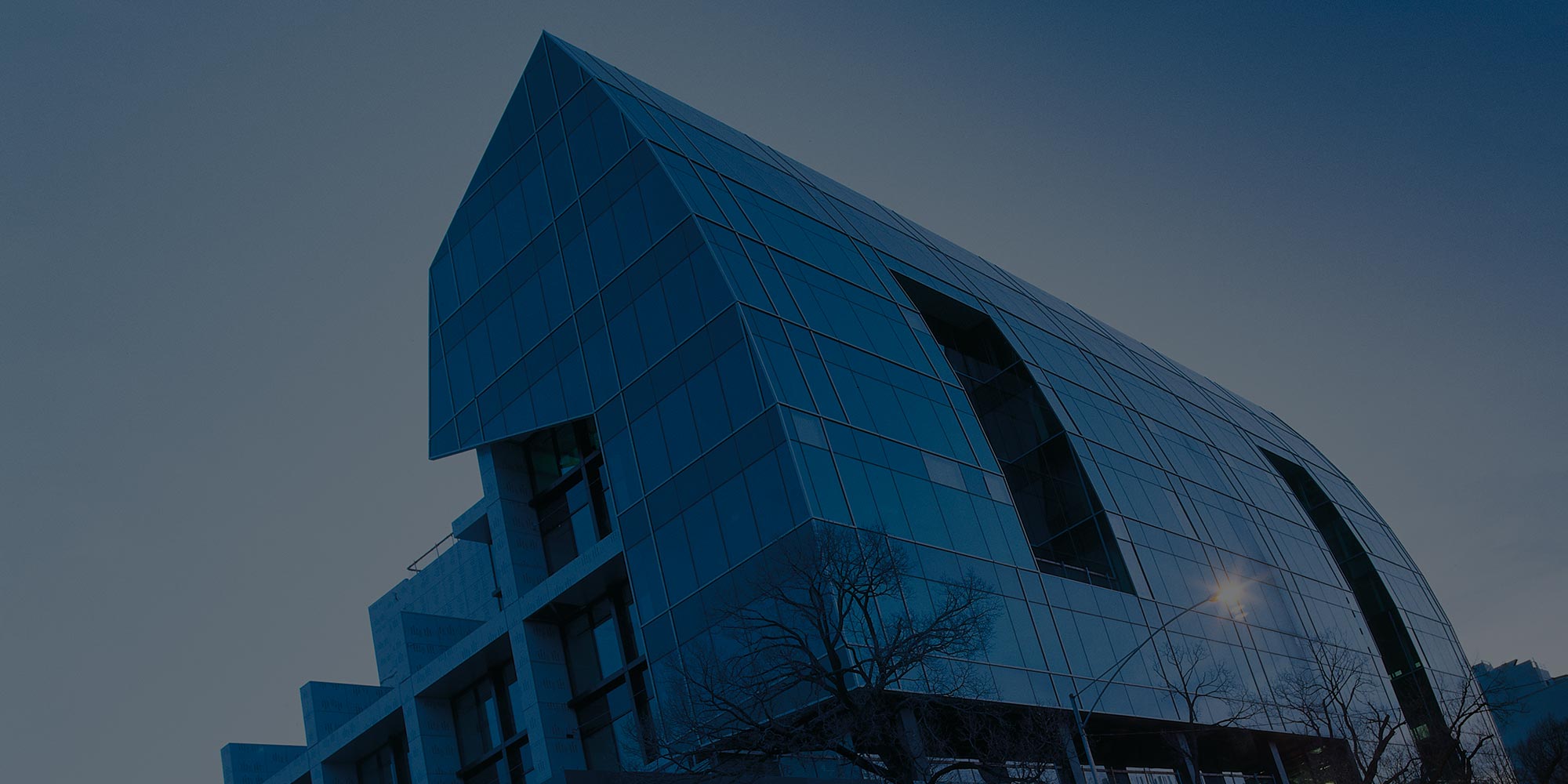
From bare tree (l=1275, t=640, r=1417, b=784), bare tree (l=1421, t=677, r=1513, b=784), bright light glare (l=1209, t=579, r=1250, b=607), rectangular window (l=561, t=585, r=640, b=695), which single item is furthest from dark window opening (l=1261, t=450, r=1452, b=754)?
rectangular window (l=561, t=585, r=640, b=695)

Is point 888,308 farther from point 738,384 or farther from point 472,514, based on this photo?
point 472,514

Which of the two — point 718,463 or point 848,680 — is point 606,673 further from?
point 848,680

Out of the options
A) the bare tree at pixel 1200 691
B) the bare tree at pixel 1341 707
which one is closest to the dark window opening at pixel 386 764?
the bare tree at pixel 1200 691

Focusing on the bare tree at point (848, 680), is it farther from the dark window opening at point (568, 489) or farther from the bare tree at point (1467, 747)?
the bare tree at point (1467, 747)

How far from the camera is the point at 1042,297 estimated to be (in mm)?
72562

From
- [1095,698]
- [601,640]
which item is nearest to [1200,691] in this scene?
[1095,698]

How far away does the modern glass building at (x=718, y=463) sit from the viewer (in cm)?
4300

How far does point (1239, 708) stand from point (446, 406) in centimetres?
3581

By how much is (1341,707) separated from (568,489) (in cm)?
3663

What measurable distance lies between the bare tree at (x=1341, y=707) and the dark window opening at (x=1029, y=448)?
10505 millimetres

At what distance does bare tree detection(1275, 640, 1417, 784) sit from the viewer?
54.7m

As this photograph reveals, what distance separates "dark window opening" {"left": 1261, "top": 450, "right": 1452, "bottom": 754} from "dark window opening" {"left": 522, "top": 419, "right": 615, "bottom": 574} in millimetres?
44740

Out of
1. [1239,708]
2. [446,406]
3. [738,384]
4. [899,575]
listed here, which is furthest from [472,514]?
[1239,708]

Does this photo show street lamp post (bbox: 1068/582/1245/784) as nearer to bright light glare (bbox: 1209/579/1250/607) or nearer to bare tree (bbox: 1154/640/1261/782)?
bare tree (bbox: 1154/640/1261/782)
